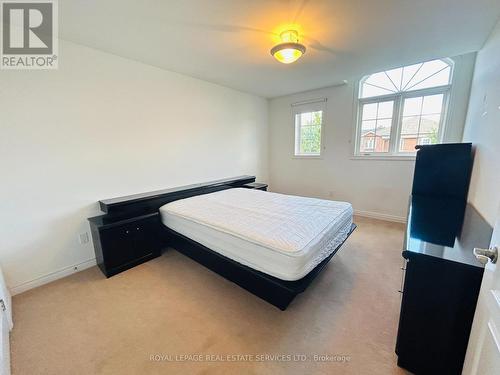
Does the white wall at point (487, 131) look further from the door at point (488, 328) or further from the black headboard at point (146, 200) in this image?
the black headboard at point (146, 200)

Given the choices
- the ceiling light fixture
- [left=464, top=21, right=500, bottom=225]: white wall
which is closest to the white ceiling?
the ceiling light fixture

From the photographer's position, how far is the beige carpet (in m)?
1.35

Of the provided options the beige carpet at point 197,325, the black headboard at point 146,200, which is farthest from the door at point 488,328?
the black headboard at point 146,200

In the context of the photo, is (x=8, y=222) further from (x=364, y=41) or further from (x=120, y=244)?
(x=364, y=41)

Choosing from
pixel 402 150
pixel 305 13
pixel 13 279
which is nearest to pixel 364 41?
pixel 305 13

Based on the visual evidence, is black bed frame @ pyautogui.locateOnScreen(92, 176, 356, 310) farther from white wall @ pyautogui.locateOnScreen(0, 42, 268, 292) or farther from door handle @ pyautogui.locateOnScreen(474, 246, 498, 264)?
door handle @ pyautogui.locateOnScreen(474, 246, 498, 264)

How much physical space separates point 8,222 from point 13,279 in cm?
57

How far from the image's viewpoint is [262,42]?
2.29 meters

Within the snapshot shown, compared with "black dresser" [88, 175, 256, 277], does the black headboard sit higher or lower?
higher

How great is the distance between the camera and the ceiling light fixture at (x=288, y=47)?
1991 mm

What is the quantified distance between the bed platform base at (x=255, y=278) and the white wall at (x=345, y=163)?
101 inches

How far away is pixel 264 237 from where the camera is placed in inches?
66.4

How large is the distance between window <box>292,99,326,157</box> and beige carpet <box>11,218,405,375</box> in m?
2.85

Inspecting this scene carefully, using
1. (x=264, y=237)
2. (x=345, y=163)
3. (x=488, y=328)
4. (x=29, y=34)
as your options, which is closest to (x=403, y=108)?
(x=345, y=163)
